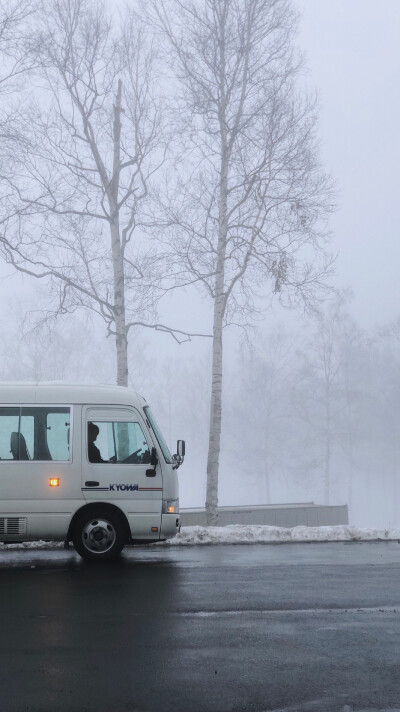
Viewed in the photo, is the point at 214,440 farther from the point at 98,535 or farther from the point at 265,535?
the point at 98,535

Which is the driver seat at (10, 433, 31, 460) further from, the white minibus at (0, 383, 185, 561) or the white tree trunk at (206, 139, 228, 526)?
the white tree trunk at (206, 139, 228, 526)

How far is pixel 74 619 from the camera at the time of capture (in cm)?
827

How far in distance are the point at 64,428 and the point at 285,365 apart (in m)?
53.4

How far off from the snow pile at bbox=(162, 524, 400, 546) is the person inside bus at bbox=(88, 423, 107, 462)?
8.68 ft

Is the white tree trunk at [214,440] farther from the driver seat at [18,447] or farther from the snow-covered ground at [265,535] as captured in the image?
the driver seat at [18,447]

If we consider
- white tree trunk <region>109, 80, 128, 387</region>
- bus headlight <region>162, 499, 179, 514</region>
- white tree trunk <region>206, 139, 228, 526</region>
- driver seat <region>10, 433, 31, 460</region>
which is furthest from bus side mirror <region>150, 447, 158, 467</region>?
white tree trunk <region>109, 80, 128, 387</region>

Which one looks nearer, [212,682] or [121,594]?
[212,682]

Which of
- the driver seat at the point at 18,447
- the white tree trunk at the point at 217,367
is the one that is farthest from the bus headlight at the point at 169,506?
the white tree trunk at the point at 217,367

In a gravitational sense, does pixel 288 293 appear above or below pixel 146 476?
above

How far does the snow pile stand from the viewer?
1500 centimetres

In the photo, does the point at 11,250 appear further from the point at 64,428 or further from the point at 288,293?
the point at 64,428

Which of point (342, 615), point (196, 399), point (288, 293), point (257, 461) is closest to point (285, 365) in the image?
point (257, 461)

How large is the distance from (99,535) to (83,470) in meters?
0.94

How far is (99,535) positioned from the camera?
41.2 ft
